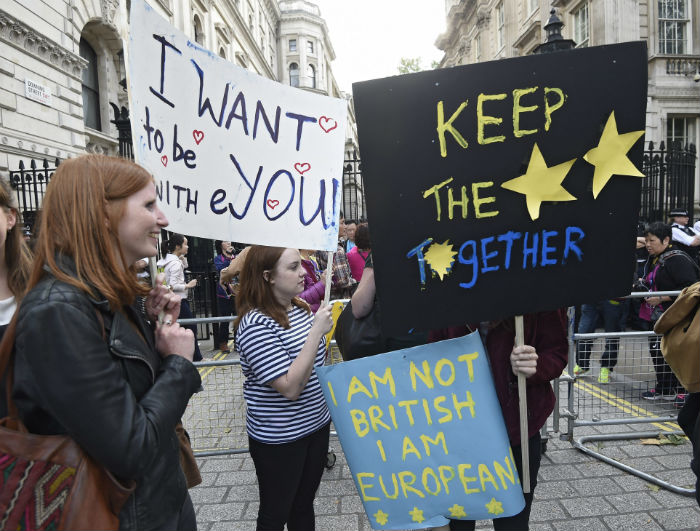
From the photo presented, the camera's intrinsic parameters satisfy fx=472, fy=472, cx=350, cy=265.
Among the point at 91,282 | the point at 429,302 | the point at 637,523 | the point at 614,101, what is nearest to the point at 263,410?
the point at 429,302

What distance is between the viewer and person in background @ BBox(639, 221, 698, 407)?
15.0 feet

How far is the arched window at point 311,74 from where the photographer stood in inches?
2308

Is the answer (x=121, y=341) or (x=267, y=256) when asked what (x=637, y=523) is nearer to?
(x=267, y=256)

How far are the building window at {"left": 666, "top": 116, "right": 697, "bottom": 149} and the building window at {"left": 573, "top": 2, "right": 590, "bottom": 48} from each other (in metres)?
4.53

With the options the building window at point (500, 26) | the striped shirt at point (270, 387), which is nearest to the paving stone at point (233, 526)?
the striped shirt at point (270, 387)

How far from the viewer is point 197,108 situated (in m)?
2.11

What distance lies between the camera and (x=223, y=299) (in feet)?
29.6

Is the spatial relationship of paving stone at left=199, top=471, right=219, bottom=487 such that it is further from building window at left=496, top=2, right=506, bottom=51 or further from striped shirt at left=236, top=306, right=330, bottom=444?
building window at left=496, top=2, right=506, bottom=51

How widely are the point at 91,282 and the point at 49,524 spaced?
24.7 inches

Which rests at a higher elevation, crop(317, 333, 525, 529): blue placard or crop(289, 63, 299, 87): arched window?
crop(289, 63, 299, 87): arched window

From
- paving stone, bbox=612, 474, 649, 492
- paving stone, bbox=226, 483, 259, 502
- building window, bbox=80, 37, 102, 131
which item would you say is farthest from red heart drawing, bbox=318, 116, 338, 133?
building window, bbox=80, 37, 102, 131

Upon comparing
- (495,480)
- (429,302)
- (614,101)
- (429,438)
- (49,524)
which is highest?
(614,101)

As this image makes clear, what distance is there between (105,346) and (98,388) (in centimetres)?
12

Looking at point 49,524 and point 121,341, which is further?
point 121,341
